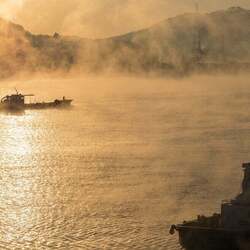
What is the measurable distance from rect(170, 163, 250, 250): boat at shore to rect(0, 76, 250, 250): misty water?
8.46 feet

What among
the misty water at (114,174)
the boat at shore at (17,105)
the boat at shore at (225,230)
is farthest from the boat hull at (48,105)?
the boat at shore at (225,230)

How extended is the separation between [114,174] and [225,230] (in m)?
27.3

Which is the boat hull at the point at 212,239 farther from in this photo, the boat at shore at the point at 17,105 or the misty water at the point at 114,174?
the boat at shore at the point at 17,105

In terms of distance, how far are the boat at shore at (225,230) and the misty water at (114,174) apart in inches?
102

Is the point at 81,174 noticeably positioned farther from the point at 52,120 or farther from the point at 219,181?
the point at 52,120

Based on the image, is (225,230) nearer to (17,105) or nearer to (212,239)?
(212,239)

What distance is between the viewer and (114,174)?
59.6 meters

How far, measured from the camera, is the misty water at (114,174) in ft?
133

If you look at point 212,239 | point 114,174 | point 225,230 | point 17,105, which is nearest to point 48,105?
point 17,105

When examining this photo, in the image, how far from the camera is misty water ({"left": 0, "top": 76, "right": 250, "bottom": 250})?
4053 centimetres

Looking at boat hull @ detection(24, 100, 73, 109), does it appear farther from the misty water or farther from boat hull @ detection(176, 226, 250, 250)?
boat hull @ detection(176, 226, 250, 250)

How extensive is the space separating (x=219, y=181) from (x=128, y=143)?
94.1ft

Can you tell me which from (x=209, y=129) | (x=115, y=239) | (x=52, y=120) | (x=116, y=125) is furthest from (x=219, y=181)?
(x=52, y=120)

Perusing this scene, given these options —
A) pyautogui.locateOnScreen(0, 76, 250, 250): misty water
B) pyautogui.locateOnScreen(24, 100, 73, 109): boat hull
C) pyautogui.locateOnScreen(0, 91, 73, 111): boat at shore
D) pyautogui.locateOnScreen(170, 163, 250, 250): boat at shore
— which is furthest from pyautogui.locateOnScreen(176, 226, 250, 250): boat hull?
pyautogui.locateOnScreen(24, 100, 73, 109): boat hull
